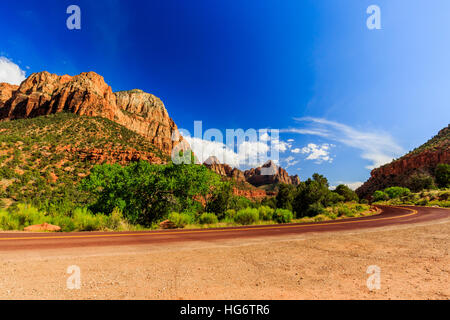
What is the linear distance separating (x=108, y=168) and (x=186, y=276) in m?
14.5

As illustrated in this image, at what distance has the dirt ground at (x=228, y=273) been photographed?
107 inches

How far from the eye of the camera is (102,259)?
4.30m

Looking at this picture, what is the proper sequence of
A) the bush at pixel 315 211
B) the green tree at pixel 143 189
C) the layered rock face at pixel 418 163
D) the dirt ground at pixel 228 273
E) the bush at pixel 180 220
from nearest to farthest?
the dirt ground at pixel 228 273 → the bush at pixel 180 220 → the green tree at pixel 143 189 → the bush at pixel 315 211 → the layered rock face at pixel 418 163

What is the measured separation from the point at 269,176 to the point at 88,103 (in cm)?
13765

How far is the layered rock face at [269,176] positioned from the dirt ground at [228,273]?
527 feet

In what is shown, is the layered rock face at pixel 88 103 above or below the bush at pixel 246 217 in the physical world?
above

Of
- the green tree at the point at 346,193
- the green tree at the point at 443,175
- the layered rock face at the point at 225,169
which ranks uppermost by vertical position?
the layered rock face at the point at 225,169

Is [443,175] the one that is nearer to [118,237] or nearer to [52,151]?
[118,237]

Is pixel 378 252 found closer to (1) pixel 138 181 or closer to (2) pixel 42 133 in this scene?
(1) pixel 138 181

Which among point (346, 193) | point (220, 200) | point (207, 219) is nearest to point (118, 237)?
point (207, 219)

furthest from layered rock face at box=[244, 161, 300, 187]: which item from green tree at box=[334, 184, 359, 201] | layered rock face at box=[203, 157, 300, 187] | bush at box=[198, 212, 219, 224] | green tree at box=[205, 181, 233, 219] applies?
bush at box=[198, 212, 219, 224]

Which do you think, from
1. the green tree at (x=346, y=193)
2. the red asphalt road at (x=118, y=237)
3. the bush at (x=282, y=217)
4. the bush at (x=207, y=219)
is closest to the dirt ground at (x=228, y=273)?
the red asphalt road at (x=118, y=237)

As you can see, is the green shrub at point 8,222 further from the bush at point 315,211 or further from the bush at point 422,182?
the bush at point 422,182
